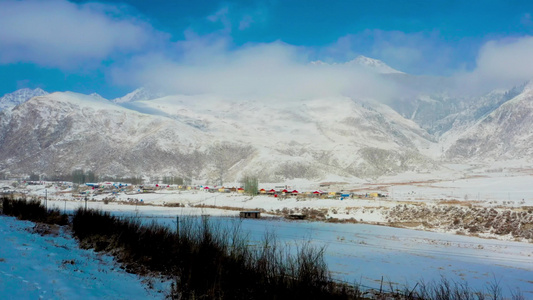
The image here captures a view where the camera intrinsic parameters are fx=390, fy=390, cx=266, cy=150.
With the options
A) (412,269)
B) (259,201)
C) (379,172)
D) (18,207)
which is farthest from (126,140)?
(412,269)

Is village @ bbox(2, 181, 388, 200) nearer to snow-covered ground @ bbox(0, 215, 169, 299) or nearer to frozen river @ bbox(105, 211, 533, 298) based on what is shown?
frozen river @ bbox(105, 211, 533, 298)

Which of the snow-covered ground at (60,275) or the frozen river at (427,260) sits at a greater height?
the snow-covered ground at (60,275)

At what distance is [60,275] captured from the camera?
35.2 ft

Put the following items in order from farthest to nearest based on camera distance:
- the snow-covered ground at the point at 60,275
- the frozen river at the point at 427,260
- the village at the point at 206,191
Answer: the village at the point at 206,191, the frozen river at the point at 427,260, the snow-covered ground at the point at 60,275

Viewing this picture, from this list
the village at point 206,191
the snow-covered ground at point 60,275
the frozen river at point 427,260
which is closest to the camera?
the snow-covered ground at point 60,275

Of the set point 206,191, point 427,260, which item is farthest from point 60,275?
point 206,191

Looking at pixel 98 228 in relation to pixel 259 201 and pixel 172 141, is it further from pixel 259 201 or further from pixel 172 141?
pixel 172 141

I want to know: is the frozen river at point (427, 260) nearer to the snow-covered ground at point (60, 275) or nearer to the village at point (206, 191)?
the snow-covered ground at point (60, 275)

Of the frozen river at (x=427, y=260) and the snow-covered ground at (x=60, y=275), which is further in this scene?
the frozen river at (x=427, y=260)

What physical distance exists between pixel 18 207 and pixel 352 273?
73.4ft

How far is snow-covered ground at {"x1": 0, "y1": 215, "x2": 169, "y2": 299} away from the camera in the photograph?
9.12 meters

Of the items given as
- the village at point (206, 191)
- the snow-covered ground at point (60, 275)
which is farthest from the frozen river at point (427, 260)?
the village at point (206, 191)

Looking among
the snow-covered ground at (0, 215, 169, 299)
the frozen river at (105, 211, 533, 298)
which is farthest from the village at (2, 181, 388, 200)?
the snow-covered ground at (0, 215, 169, 299)

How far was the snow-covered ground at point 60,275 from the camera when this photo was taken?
9.12 m
